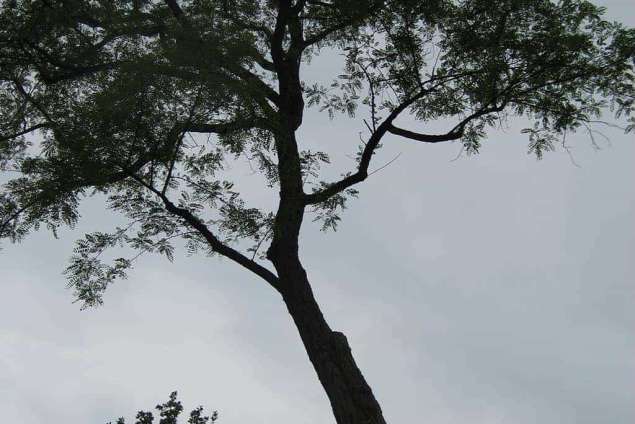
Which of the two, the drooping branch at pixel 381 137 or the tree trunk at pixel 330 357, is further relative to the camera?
the drooping branch at pixel 381 137

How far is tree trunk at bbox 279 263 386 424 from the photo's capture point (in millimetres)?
6254

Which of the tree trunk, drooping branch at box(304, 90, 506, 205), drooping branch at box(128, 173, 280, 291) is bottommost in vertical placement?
the tree trunk

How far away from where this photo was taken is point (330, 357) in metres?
6.54

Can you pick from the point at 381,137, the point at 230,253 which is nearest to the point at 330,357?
the point at 230,253

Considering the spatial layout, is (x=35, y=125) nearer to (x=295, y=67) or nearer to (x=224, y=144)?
(x=224, y=144)

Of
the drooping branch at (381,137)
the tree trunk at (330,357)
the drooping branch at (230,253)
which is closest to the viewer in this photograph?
the tree trunk at (330,357)

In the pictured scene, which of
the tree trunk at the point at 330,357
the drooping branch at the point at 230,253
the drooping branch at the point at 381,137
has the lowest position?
the tree trunk at the point at 330,357

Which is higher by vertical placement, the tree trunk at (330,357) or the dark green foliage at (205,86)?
the dark green foliage at (205,86)

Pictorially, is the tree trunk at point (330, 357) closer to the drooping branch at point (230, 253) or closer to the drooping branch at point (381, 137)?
the drooping branch at point (230, 253)

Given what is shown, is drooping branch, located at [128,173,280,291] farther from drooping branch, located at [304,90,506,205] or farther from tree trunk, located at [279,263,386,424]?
drooping branch, located at [304,90,506,205]

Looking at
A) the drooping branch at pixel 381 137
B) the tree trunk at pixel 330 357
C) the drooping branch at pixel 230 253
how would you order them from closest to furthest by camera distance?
the tree trunk at pixel 330 357 < the drooping branch at pixel 230 253 < the drooping branch at pixel 381 137

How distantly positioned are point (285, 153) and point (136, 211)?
205 cm

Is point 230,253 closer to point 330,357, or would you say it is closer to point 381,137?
point 330,357

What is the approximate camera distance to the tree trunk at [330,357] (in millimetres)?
6254
